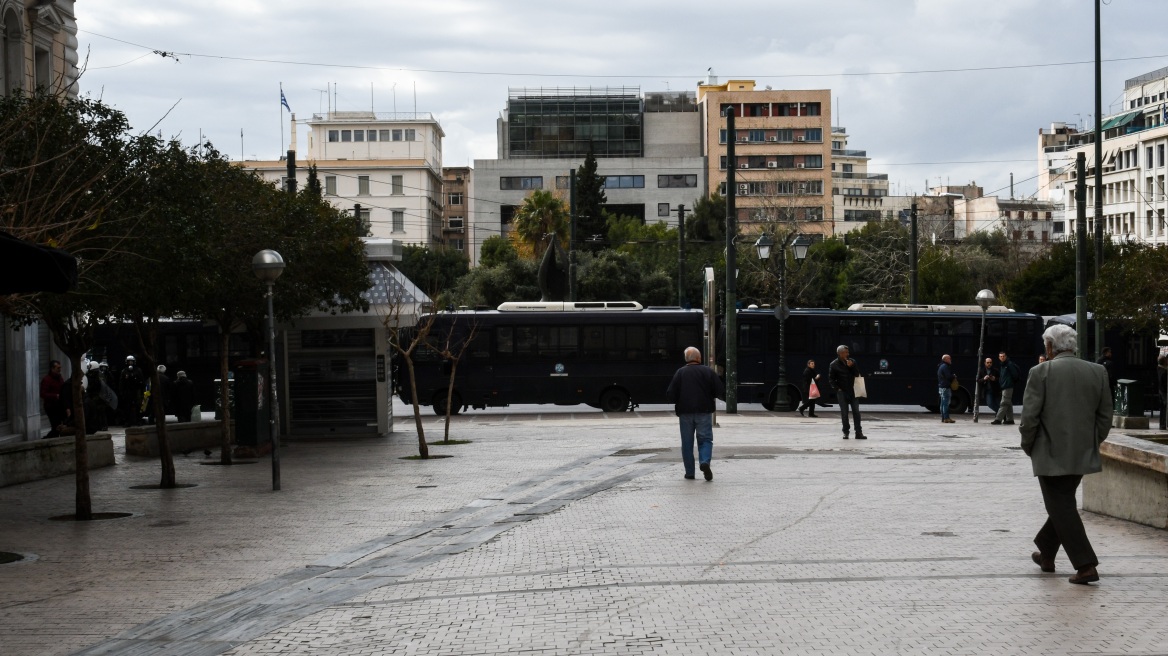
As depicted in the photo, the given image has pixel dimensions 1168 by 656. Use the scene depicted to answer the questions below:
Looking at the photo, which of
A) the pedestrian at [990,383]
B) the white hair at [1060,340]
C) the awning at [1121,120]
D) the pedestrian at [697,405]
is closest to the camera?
the white hair at [1060,340]

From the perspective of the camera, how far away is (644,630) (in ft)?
26.2

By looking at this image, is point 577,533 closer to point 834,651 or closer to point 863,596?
point 863,596

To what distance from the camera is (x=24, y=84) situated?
2359 cm

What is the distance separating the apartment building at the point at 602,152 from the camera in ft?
376

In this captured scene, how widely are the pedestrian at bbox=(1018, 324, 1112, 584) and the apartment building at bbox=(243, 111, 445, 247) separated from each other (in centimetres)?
12088

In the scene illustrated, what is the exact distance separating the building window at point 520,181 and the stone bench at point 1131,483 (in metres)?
103

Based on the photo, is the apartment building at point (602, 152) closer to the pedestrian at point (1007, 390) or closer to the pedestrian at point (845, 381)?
the pedestrian at point (1007, 390)

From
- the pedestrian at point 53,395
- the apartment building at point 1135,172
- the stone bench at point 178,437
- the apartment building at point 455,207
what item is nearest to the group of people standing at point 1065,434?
the stone bench at point 178,437

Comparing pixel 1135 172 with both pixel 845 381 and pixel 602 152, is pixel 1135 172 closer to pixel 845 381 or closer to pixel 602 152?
pixel 602 152

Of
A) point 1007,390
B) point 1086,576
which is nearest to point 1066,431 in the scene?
point 1086,576

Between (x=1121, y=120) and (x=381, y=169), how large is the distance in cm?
6956

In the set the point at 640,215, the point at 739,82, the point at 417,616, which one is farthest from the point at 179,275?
the point at 739,82

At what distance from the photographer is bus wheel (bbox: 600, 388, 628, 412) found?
3834cm

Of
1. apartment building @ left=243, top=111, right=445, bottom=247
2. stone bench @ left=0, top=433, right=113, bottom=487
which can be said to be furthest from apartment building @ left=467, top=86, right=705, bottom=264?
stone bench @ left=0, top=433, right=113, bottom=487
